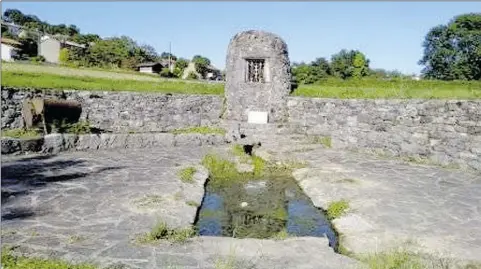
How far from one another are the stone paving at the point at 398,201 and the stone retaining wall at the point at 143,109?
5.51 meters

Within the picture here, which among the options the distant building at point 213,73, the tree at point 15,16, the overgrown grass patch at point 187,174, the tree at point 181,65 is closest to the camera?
the overgrown grass patch at point 187,174

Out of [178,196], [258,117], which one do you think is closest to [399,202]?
[178,196]

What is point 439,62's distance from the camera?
172ft

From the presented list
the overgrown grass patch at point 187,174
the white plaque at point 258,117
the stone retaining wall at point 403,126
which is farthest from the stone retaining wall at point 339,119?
the overgrown grass patch at point 187,174

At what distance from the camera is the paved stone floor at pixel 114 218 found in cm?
486

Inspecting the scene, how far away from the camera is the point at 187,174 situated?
31.1ft

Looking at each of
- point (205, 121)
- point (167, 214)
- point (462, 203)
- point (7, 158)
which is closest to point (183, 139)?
point (205, 121)

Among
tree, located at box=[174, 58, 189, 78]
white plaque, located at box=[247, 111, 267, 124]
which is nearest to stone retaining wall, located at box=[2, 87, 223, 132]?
white plaque, located at box=[247, 111, 267, 124]

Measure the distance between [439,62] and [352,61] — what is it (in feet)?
37.0

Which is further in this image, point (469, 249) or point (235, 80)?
point (235, 80)

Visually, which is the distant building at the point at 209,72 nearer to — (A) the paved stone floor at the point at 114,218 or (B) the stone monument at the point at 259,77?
(B) the stone monument at the point at 259,77

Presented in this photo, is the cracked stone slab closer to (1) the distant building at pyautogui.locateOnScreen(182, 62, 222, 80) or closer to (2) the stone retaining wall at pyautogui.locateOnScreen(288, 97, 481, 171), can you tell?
(2) the stone retaining wall at pyautogui.locateOnScreen(288, 97, 481, 171)

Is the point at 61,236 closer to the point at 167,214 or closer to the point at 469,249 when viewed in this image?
the point at 167,214

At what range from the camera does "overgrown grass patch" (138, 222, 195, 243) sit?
5422 mm
